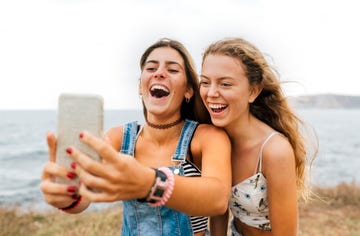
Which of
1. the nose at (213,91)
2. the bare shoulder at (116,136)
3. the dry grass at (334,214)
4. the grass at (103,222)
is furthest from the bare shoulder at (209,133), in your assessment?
the dry grass at (334,214)

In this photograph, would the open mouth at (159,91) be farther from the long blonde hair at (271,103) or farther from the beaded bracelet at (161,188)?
the beaded bracelet at (161,188)

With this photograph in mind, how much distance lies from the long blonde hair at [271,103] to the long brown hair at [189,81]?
146mm

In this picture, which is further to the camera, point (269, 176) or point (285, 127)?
point (285, 127)

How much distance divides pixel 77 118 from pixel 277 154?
160 centimetres

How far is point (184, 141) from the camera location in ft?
8.95

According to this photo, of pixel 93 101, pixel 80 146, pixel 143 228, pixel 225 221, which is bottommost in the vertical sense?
pixel 225 221

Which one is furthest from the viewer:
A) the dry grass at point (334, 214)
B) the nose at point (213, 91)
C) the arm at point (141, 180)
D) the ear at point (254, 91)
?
the dry grass at point (334, 214)

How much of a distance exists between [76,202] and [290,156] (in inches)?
60.0

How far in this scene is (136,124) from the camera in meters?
3.02

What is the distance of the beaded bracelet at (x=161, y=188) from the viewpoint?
1.70 meters

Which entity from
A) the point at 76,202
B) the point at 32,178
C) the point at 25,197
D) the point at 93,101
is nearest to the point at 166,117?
the point at 76,202

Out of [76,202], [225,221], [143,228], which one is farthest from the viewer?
[225,221]

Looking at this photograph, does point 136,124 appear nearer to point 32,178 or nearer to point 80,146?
point 80,146

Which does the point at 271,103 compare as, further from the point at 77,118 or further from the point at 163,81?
the point at 77,118
